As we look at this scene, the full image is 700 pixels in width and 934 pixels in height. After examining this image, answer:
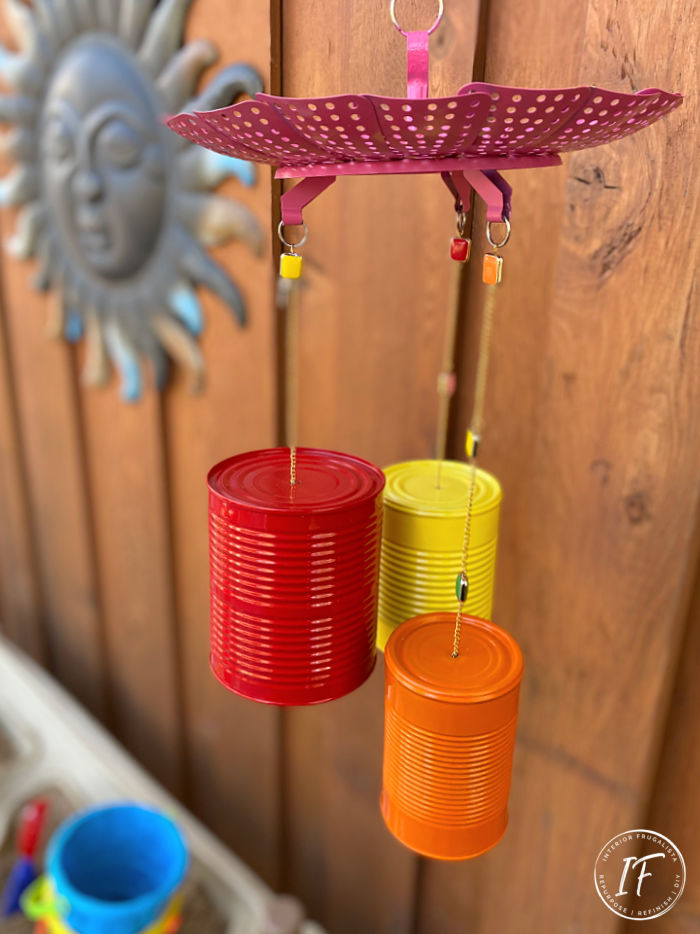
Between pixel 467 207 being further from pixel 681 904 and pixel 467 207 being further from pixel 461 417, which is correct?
pixel 681 904

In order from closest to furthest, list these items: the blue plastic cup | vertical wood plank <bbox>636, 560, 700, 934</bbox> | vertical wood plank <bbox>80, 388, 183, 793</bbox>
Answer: vertical wood plank <bbox>636, 560, 700, 934</bbox>, the blue plastic cup, vertical wood plank <bbox>80, 388, 183, 793</bbox>

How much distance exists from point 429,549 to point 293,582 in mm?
151

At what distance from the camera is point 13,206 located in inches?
58.9

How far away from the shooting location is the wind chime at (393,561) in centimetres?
47

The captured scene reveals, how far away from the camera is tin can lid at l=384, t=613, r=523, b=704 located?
538 millimetres

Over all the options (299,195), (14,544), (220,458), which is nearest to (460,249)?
(299,195)

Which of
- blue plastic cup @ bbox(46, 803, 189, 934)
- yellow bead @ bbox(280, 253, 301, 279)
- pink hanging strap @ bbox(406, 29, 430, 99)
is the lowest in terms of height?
blue plastic cup @ bbox(46, 803, 189, 934)

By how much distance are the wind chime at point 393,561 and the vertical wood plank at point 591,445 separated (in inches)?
9.3

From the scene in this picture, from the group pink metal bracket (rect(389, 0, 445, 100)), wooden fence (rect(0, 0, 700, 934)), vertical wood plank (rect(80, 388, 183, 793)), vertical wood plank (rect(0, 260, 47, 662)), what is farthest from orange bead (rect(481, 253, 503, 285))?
vertical wood plank (rect(0, 260, 47, 662))

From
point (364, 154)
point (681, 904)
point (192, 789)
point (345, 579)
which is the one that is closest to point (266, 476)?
point (345, 579)

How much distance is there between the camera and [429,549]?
65 centimetres

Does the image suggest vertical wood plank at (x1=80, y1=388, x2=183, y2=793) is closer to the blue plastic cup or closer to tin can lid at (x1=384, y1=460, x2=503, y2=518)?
the blue plastic cup

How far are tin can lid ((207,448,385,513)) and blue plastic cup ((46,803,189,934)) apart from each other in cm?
86

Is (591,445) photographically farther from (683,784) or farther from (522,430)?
(683,784)
